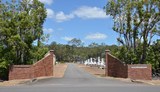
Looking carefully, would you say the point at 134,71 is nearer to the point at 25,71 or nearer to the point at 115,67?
the point at 115,67

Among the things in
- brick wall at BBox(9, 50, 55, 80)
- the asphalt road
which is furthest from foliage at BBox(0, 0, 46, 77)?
the asphalt road

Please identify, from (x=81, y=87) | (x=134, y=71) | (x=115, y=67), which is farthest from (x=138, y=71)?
(x=81, y=87)

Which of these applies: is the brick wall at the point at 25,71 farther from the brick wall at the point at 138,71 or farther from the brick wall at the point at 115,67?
the brick wall at the point at 138,71

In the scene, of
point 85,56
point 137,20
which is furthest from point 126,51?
point 85,56

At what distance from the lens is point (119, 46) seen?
41.4 meters

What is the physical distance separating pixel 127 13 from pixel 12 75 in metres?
13.9

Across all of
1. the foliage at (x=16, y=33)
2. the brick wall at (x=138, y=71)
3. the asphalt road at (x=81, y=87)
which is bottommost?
the asphalt road at (x=81, y=87)

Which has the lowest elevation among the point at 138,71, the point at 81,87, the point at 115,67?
the point at 81,87

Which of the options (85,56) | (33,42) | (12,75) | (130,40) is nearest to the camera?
(12,75)

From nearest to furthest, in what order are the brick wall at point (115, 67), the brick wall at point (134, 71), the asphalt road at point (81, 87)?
the asphalt road at point (81, 87)
the brick wall at point (134, 71)
the brick wall at point (115, 67)

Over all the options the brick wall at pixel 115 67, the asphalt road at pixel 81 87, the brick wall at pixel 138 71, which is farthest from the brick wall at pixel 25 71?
the brick wall at pixel 138 71

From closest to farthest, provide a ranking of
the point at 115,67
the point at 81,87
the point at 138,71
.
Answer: the point at 81,87
the point at 138,71
the point at 115,67

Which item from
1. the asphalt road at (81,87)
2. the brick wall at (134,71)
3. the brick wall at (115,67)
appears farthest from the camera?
the brick wall at (115,67)

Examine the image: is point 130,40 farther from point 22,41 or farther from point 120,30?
point 22,41
